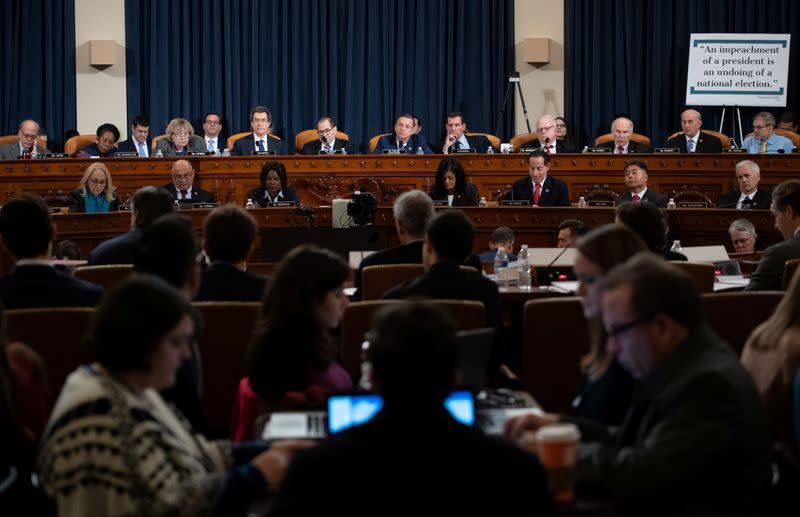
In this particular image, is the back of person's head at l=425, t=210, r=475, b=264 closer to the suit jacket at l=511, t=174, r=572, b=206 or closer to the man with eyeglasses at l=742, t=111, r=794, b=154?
the suit jacket at l=511, t=174, r=572, b=206

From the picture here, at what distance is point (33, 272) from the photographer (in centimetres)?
425

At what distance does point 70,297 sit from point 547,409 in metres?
1.94

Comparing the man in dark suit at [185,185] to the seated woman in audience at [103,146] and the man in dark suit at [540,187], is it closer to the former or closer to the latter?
the seated woman in audience at [103,146]

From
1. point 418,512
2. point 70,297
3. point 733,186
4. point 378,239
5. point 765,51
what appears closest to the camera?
point 418,512

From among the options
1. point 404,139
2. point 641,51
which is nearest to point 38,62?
point 404,139

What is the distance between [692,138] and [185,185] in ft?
18.4

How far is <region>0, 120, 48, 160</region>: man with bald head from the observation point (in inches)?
470

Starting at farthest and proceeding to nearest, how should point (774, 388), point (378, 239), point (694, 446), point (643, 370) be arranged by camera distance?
1. point (378, 239)
2. point (774, 388)
3. point (643, 370)
4. point (694, 446)

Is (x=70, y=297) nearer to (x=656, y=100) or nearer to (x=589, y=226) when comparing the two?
(x=589, y=226)

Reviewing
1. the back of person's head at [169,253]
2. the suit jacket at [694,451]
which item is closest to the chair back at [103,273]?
the back of person's head at [169,253]

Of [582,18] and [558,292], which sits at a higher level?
[582,18]

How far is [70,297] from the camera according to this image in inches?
167

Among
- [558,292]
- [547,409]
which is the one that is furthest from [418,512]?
[558,292]

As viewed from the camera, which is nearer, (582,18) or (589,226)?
(589,226)
